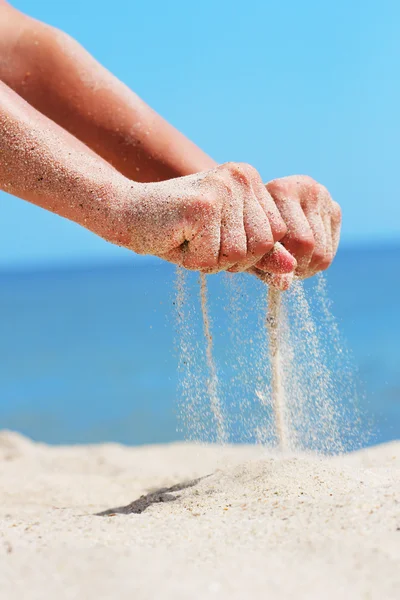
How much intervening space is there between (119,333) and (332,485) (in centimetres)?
1322

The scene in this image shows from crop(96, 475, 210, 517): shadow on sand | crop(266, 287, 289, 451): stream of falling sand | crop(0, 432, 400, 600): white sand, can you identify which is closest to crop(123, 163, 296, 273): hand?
crop(266, 287, 289, 451): stream of falling sand

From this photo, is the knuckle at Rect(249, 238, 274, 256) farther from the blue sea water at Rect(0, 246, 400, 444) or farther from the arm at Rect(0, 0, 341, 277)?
the arm at Rect(0, 0, 341, 277)

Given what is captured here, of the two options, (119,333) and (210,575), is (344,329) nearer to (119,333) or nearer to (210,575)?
(119,333)

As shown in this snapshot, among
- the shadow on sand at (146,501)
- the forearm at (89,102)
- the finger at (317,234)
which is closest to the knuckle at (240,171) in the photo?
the finger at (317,234)

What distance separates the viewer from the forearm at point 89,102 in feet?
8.57

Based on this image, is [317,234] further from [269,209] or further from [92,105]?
[92,105]

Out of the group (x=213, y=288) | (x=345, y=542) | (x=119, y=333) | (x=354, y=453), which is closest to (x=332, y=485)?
(x=345, y=542)

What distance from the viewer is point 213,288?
8.38ft

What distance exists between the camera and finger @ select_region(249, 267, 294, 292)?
2236 millimetres

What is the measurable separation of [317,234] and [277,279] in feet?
0.90

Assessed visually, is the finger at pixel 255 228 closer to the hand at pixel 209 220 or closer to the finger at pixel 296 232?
the hand at pixel 209 220

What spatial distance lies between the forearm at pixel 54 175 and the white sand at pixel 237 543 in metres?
0.75

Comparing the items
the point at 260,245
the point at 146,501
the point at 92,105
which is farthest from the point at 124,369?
the point at 260,245

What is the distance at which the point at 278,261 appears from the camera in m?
2.16
